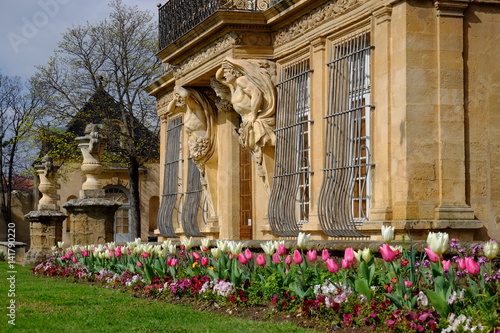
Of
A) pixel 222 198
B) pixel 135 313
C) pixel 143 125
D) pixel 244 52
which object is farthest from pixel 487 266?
pixel 143 125

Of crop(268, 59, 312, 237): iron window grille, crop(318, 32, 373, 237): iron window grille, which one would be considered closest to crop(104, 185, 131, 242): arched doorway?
crop(268, 59, 312, 237): iron window grille

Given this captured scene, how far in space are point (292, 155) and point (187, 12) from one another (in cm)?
426

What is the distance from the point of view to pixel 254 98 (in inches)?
626

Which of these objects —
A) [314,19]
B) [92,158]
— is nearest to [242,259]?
[314,19]

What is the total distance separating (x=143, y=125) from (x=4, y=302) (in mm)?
26909

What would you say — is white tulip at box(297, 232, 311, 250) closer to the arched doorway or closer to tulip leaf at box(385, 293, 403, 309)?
tulip leaf at box(385, 293, 403, 309)

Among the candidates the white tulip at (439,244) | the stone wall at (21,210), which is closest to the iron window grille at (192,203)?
the white tulip at (439,244)

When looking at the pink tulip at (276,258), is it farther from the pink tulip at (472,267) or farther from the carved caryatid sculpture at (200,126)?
the carved caryatid sculpture at (200,126)

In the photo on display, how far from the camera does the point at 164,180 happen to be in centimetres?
2167

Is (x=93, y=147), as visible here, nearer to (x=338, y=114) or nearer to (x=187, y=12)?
(x=187, y=12)

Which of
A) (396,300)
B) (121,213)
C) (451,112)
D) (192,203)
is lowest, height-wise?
(396,300)

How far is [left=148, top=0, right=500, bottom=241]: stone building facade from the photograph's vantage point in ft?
39.4

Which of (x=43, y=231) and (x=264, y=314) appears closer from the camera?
(x=264, y=314)

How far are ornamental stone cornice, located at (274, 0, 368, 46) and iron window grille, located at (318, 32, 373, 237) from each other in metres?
0.46
